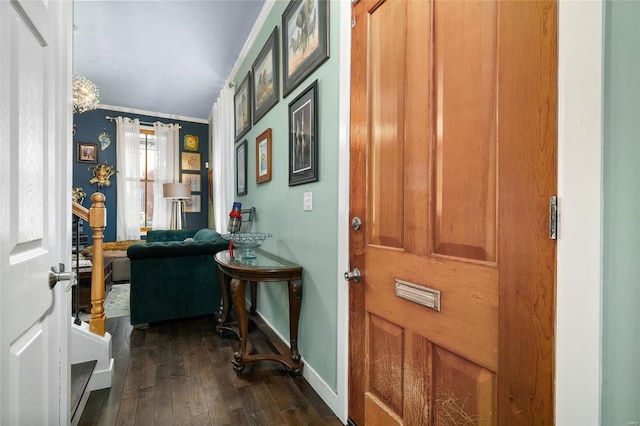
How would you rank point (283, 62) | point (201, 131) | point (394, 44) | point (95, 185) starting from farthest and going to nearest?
point (201, 131), point (95, 185), point (283, 62), point (394, 44)

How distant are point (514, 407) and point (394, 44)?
1.29 m

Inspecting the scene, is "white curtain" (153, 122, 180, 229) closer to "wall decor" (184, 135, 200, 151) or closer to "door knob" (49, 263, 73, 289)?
"wall decor" (184, 135, 200, 151)

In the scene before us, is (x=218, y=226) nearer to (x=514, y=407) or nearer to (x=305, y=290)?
(x=305, y=290)

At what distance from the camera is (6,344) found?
2.09ft

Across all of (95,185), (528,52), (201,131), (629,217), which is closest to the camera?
(629,217)

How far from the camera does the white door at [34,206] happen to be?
646 millimetres

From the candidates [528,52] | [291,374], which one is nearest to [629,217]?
[528,52]

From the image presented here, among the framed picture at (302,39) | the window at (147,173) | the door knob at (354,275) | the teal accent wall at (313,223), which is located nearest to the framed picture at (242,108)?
the teal accent wall at (313,223)

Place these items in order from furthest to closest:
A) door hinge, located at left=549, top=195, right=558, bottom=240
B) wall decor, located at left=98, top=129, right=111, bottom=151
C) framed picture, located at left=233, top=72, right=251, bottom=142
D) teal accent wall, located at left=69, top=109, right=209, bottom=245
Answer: wall decor, located at left=98, top=129, right=111, bottom=151, teal accent wall, located at left=69, top=109, right=209, bottom=245, framed picture, located at left=233, top=72, right=251, bottom=142, door hinge, located at left=549, top=195, right=558, bottom=240

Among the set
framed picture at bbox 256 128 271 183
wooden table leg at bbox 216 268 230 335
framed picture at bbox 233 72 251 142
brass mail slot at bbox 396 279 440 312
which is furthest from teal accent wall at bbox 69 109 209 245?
brass mail slot at bbox 396 279 440 312

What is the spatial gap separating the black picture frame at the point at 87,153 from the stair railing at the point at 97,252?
14.6 ft

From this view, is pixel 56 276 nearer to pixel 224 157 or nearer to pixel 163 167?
pixel 224 157

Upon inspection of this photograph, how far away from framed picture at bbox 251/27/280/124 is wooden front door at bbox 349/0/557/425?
128cm

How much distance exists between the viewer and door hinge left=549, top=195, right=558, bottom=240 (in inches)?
27.6
